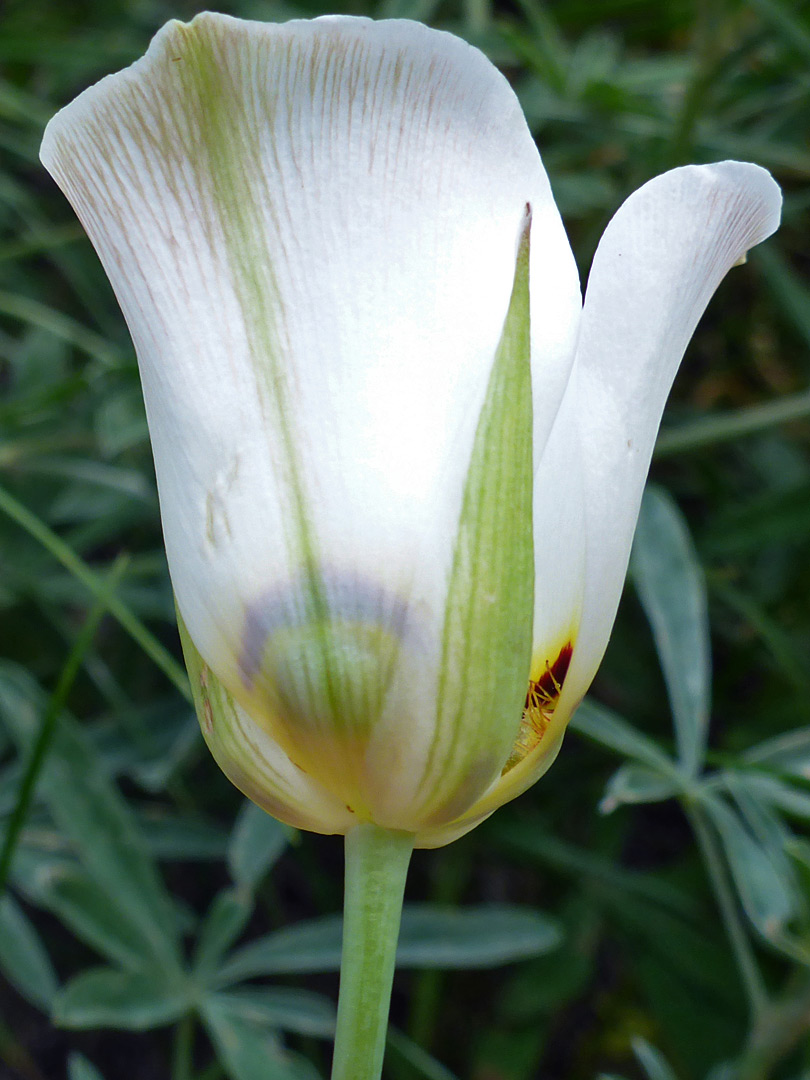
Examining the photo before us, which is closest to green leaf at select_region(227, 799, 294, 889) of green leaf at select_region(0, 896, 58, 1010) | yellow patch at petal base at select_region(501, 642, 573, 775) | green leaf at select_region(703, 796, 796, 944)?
green leaf at select_region(0, 896, 58, 1010)

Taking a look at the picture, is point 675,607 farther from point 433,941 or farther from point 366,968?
point 366,968

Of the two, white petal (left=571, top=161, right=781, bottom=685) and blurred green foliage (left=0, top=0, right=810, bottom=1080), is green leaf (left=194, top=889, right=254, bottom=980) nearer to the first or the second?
blurred green foliage (left=0, top=0, right=810, bottom=1080)

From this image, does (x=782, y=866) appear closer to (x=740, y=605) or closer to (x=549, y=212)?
(x=740, y=605)

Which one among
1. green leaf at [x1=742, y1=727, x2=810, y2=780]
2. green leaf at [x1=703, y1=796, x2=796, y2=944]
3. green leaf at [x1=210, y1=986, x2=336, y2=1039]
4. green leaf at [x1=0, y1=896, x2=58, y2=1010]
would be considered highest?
green leaf at [x1=742, y1=727, x2=810, y2=780]

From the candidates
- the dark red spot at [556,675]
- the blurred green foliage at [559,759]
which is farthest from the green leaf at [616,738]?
the dark red spot at [556,675]

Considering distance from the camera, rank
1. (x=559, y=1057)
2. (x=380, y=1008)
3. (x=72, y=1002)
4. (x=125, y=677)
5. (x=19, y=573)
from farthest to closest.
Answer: (x=559, y=1057) < (x=125, y=677) < (x=19, y=573) < (x=72, y=1002) < (x=380, y=1008)

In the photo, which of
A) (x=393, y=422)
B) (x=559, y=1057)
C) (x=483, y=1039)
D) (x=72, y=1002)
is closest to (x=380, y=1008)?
(x=393, y=422)
